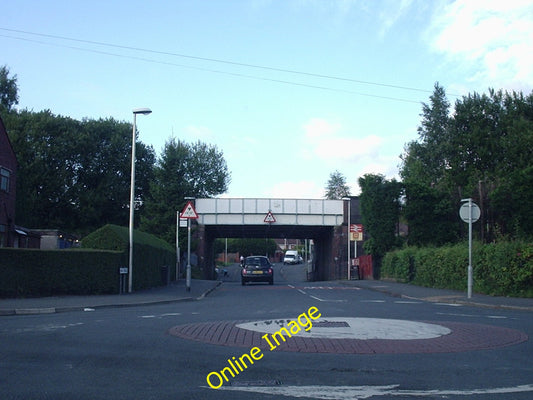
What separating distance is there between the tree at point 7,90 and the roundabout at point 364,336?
5289 centimetres

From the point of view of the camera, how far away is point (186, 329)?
36.6 ft

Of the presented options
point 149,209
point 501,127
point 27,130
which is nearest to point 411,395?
point 501,127

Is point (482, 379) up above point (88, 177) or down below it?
below

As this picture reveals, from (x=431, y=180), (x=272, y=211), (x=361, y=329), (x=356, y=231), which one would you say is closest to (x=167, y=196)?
(x=272, y=211)

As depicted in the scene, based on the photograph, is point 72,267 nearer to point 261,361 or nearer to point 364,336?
point 364,336

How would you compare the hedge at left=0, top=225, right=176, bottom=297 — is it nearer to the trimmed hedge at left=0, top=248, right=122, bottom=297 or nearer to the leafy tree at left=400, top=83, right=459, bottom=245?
the trimmed hedge at left=0, top=248, right=122, bottom=297

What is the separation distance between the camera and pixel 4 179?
33.0m

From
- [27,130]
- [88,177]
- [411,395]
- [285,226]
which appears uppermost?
[27,130]

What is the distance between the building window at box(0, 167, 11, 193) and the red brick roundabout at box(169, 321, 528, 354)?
82.5 ft

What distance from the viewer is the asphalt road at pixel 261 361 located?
6352mm

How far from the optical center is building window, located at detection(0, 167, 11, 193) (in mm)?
32531

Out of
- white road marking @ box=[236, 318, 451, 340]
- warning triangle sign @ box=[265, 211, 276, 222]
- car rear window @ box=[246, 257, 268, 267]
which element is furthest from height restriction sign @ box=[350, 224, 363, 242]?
white road marking @ box=[236, 318, 451, 340]

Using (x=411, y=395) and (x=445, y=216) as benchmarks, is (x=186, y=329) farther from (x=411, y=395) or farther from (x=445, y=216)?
(x=445, y=216)

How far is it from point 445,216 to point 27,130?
37.9 metres
